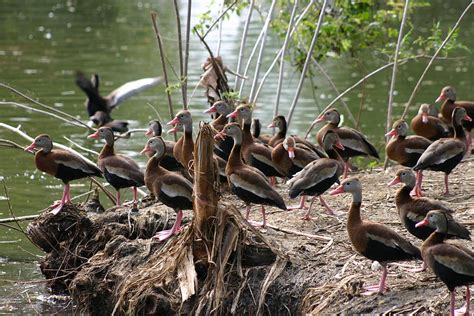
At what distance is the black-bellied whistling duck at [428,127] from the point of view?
40.0ft

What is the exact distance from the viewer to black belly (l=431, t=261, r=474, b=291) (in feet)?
24.1

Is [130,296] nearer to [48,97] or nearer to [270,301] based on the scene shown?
[270,301]

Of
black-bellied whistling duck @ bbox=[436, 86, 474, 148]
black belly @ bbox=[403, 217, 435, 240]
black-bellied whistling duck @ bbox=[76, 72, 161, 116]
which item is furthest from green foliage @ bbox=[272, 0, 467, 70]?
black belly @ bbox=[403, 217, 435, 240]

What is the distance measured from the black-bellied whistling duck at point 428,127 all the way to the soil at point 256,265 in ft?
3.43

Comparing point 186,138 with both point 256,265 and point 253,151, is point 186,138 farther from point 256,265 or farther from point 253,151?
point 256,265

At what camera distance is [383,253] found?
799cm

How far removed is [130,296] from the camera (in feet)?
30.1

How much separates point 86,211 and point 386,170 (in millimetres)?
3823

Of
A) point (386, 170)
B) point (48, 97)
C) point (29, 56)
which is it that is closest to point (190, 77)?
point (48, 97)

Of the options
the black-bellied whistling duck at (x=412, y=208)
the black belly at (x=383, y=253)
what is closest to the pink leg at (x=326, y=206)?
the black-bellied whistling duck at (x=412, y=208)

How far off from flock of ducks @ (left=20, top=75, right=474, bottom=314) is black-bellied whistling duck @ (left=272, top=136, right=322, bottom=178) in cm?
1

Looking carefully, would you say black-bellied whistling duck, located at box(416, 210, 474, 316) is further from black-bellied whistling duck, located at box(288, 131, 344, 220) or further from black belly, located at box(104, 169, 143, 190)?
black belly, located at box(104, 169, 143, 190)

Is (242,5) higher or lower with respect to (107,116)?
higher

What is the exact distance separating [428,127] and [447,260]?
16.3 feet
